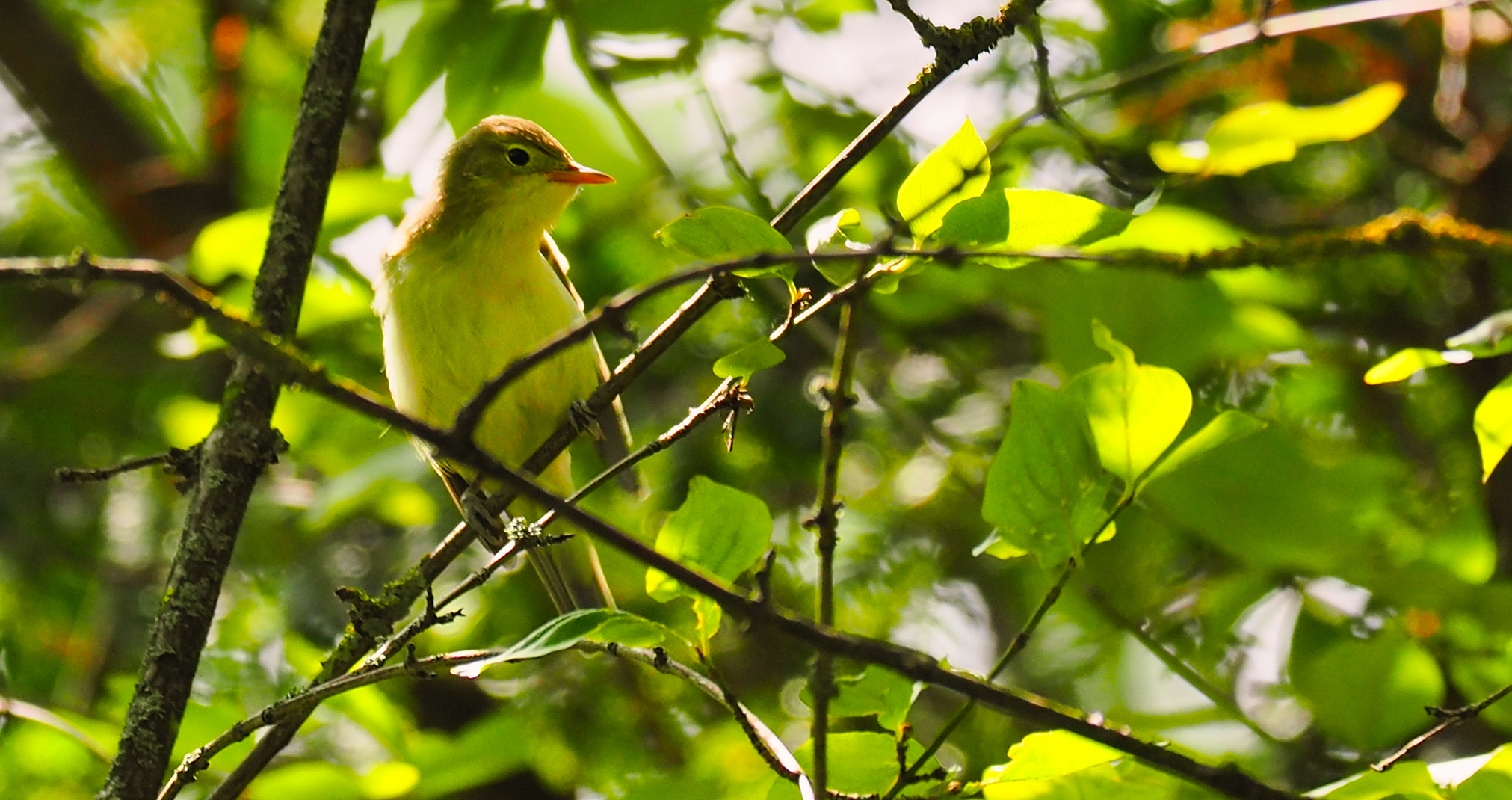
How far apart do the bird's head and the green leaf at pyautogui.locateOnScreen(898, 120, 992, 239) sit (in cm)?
188

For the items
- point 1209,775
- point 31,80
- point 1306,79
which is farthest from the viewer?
point 31,80

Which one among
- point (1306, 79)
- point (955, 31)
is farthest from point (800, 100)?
point (955, 31)

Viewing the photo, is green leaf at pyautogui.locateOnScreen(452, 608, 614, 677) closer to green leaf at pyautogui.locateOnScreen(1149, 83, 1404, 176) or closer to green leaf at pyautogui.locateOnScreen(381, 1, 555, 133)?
green leaf at pyautogui.locateOnScreen(1149, 83, 1404, 176)

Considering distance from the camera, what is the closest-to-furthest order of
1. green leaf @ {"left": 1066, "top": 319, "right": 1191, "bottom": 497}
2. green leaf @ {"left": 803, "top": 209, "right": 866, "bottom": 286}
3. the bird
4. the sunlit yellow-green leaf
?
green leaf @ {"left": 803, "top": 209, "right": 866, "bottom": 286}, green leaf @ {"left": 1066, "top": 319, "right": 1191, "bottom": 497}, the sunlit yellow-green leaf, the bird

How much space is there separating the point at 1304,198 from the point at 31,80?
16.7ft

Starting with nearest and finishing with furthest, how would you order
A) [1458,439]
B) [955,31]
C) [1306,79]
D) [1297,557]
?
[955,31] → [1297,557] → [1458,439] → [1306,79]

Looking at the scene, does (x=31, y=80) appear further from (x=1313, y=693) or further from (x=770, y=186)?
(x=1313, y=693)

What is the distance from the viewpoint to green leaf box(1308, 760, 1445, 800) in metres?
1.35

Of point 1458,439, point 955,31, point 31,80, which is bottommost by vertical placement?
point 1458,439

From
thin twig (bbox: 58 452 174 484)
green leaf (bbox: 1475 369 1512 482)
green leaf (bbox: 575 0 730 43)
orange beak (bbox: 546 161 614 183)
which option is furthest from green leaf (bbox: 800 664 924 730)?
orange beak (bbox: 546 161 614 183)

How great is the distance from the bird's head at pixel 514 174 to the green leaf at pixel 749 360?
187cm

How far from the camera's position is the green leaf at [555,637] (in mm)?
1348

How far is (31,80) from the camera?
5172 mm

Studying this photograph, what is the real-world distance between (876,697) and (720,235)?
0.63m
